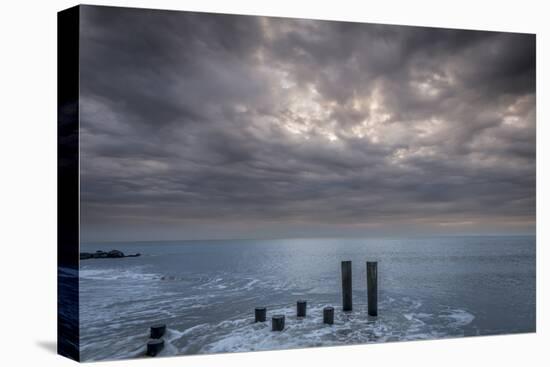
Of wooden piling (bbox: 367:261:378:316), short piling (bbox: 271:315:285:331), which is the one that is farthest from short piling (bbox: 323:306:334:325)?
wooden piling (bbox: 367:261:378:316)

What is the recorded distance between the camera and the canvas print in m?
7.00

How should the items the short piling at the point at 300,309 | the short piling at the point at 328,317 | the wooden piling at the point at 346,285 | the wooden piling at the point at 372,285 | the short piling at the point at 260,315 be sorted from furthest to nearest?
the wooden piling at the point at 346,285, the wooden piling at the point at 372,285, the short piling at the point at 300,309, the short piling at the point at 328,317, the short piling at the point at 260,315

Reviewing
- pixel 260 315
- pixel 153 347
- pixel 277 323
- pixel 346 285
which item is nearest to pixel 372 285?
pixel 346 285

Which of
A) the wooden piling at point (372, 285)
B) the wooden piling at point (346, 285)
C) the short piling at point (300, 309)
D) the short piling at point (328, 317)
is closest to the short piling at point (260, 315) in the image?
the short piling at point (300, 309)

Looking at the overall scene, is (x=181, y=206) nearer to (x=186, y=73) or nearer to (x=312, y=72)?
(x=186, y=73)

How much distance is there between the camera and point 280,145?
28.8ft

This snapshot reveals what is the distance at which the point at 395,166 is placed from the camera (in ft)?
29.3

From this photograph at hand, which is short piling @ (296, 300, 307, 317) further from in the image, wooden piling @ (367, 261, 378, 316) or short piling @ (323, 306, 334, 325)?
wooden piling @ (367, 261, 378, 316)

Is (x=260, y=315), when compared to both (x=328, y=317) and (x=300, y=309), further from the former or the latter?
(x=328, y=317)

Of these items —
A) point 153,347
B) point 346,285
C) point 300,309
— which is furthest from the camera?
point 346,285

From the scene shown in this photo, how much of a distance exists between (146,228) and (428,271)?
809 inches

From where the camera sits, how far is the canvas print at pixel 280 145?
7000 mm

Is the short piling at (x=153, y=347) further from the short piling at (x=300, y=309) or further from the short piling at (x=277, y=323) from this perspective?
the short piling at (x=300, y=309)

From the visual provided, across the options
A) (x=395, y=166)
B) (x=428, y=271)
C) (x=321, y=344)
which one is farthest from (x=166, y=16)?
(x=428, y=271)
